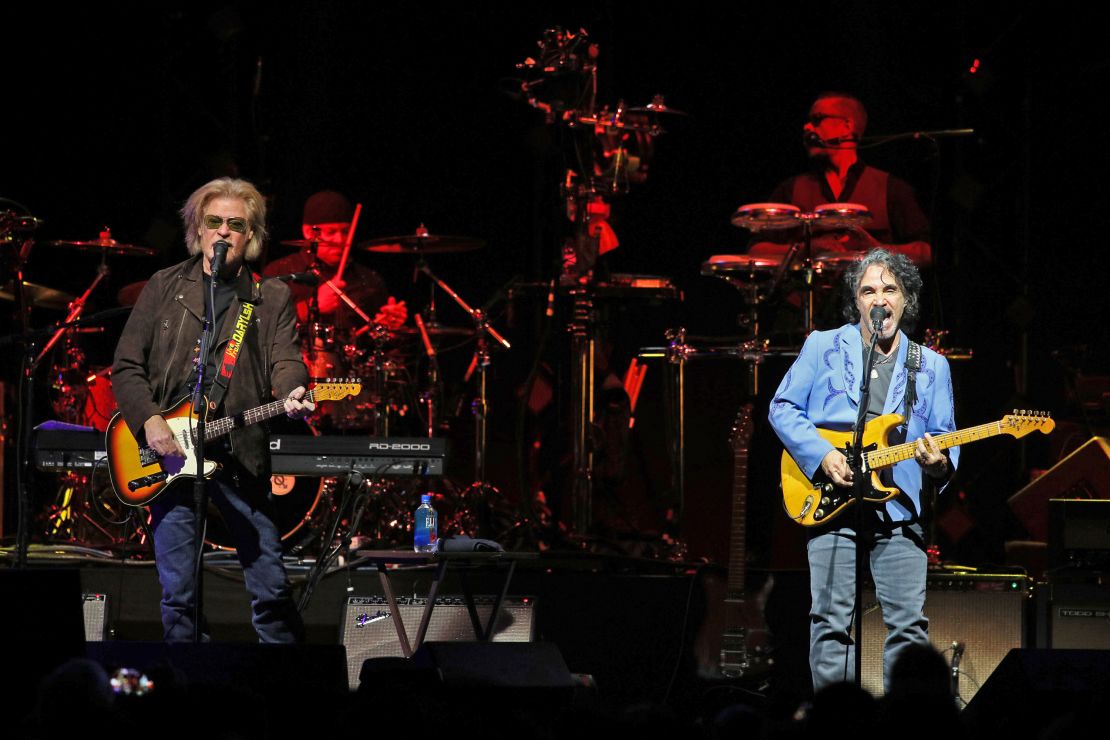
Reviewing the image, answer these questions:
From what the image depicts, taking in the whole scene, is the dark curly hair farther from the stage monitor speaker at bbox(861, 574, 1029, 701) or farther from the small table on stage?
the small table on stage

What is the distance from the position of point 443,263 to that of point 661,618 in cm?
465

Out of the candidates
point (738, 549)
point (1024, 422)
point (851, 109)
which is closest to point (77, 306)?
point (738, 549)

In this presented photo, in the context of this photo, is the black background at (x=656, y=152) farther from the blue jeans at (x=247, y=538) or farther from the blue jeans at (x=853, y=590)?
the blue jeans at (x=247, y=538)

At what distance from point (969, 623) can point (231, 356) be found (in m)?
3.86

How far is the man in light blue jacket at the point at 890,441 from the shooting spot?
551 centimetres

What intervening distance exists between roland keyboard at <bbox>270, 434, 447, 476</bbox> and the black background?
2.48 meters

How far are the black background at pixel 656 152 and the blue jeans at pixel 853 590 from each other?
312 centimetres

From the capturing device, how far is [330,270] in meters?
10.3

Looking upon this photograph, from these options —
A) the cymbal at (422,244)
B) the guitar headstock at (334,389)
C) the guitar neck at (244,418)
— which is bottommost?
the guitar neck at (244,418)

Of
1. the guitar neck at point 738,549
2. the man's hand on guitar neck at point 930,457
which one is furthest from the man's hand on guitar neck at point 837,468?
the guitar neck at point 738,549

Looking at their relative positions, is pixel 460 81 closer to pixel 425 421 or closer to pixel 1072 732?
pixel 425 421

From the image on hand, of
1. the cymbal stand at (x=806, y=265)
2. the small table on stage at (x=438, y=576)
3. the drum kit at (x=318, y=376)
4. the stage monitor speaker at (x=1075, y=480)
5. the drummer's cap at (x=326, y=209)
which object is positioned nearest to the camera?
the small table on stage at (x=438, y=576)

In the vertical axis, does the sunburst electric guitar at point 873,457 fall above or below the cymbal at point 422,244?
below

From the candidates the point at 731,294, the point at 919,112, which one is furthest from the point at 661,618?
the point at 919,112
